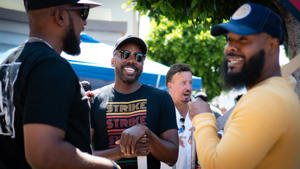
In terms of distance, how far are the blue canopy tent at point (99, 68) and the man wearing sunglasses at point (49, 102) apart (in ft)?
11.9

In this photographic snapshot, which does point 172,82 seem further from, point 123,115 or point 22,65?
point 22,65

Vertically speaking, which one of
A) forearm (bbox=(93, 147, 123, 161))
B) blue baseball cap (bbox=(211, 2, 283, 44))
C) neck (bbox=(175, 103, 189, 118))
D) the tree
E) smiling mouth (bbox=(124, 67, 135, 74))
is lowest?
neck (bbox=(175, 103, 189, 118))

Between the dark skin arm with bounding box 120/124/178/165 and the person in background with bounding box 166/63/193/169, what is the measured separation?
104cm

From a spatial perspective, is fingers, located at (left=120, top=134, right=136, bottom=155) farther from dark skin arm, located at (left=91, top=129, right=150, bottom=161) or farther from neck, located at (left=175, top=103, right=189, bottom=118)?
neck, located at (left=175, top=103, right=189, bottom=118)

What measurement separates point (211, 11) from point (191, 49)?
50.8ft

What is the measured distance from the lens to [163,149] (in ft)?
8.55

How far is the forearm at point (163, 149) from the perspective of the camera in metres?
2.53

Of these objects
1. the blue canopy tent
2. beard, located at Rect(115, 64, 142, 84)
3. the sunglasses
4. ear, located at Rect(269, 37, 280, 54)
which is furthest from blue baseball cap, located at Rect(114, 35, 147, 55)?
the blue canopy tent

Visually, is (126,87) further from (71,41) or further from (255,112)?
(255,112)

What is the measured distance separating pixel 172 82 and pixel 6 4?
7.61m

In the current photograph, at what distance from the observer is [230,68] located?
1894 millimetres

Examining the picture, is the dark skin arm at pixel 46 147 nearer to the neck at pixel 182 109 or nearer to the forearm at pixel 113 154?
the forearm at pixel 113 154

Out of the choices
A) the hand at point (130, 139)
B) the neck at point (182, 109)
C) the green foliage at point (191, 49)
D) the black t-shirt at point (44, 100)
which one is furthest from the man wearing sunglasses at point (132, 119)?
the green foliage at point (191, 49)

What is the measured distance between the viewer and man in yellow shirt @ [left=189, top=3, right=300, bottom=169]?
4.91 feet
